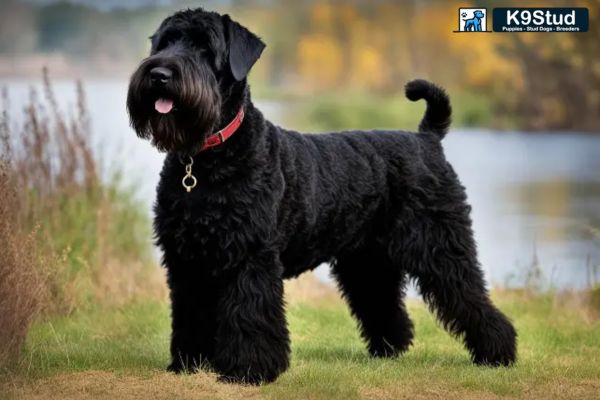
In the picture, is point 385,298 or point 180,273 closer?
point 180,273

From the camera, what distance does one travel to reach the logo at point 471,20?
7.94 metres

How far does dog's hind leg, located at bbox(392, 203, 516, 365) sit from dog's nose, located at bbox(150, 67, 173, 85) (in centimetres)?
206

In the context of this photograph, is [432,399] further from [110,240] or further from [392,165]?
[110,240]

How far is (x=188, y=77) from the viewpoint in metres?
4.77

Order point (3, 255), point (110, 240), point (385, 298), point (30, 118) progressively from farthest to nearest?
point (110, 240), point (30, 118), point (385, 298), point (3, 255)

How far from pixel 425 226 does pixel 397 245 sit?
0.74ft

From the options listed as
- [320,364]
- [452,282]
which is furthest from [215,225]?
[452,282]

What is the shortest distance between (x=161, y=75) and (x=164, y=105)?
0.65 feet

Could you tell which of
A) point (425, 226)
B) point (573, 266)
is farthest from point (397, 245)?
point (573, 266)

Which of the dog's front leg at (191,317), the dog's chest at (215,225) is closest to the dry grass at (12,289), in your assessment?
the dog's front leg at (191,317)

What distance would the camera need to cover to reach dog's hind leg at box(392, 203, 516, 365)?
6.14 metres

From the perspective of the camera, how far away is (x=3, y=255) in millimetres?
5551

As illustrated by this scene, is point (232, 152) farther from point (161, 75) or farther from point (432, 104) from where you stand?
point (432, 104)

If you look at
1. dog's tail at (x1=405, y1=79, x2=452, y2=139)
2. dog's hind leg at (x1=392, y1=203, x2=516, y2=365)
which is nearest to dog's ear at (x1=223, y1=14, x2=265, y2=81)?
dog's tail at (x1=405, y1=79, x2=452, y2=139)
